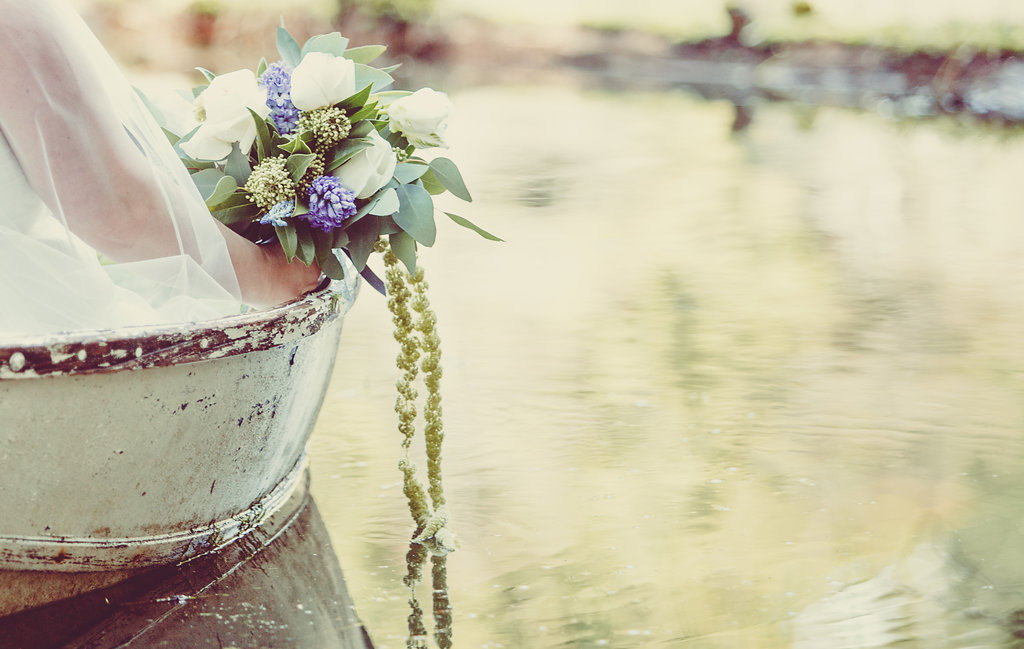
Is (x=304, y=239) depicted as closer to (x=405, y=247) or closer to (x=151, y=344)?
(x=405, y=247)

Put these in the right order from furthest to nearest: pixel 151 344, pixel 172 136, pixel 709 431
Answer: pixel 709 431 → pixel 172 136 → pixel 151 344

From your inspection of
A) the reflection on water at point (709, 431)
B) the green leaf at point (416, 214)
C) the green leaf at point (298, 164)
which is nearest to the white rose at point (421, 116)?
the green leaf at point (416, 214)

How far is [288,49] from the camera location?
2.63 metres

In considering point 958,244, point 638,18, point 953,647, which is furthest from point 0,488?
point 638,18

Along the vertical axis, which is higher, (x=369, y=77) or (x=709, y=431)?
(x=369, y=77)

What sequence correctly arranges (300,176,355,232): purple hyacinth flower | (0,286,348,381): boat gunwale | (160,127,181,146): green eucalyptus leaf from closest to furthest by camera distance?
(0,286,348,381): boat gunwale, (300,176,355,232): purple hyacinth flower, (160,127,181,146): green eucalyptus leaf

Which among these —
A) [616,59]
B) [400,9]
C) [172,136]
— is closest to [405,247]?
[172,136]

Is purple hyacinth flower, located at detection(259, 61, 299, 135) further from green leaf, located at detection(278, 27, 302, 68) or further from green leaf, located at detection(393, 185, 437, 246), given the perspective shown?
green leaf, located at detection(393, 185, 437, 246)

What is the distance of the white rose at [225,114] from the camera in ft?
8.04

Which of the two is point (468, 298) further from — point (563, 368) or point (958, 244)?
point (958, 244)

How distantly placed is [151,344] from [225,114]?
1.75 ft

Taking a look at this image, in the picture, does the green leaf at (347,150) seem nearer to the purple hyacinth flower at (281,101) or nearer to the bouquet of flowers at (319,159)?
the bouquet of flowers at (319,159)

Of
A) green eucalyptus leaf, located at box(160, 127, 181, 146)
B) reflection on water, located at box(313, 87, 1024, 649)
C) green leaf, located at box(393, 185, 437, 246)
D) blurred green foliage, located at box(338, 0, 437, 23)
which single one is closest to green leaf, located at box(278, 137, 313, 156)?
green leaf, located at box(393, 185, 437, 246)

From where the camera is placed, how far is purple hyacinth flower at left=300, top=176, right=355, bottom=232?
2.41 meters
